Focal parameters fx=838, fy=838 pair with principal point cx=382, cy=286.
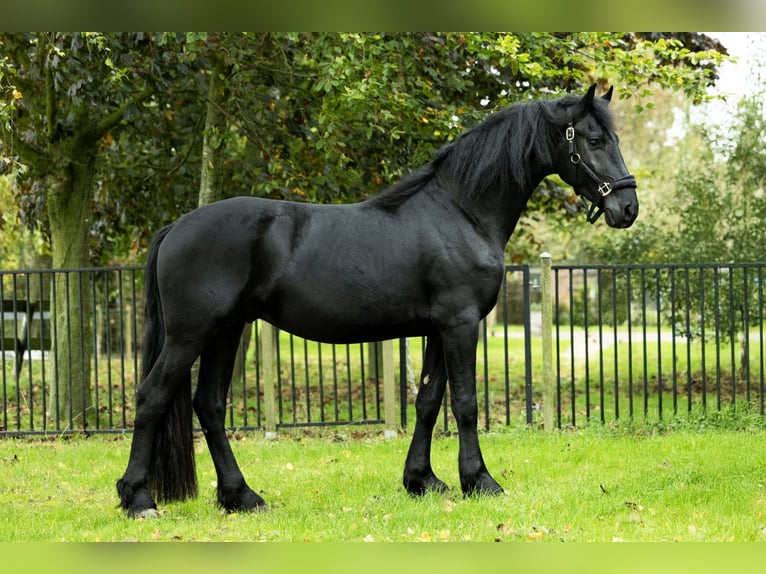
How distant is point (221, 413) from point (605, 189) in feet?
9.65

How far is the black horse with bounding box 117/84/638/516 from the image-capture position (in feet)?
17.6

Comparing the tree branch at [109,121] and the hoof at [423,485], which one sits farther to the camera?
the tree branch at [109,121]

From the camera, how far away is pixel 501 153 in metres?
5.69

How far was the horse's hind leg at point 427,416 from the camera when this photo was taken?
19.4 ft

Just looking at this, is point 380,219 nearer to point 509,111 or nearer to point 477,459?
point 509,111

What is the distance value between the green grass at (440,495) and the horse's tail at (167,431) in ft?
0.57

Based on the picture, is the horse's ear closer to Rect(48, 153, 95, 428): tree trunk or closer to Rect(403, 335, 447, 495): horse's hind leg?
Rect(403, 335, 447, 495): horse's hind leg

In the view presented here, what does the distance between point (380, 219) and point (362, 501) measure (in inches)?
77.7

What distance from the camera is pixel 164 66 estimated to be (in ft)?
30.5

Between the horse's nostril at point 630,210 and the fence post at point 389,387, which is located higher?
the horse's nostril at point 630,210

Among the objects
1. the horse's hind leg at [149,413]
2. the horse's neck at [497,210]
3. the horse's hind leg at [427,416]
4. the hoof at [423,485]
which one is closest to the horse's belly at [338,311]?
the horse's hind leg at [427,416]

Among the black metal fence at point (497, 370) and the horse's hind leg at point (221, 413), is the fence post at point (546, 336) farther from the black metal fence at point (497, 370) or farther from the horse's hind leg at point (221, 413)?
the horse's hind leg at point (221, 413)

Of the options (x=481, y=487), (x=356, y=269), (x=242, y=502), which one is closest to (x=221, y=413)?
(x=242, y=502)

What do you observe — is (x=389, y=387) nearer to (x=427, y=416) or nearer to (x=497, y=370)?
(x=427, y=416)
